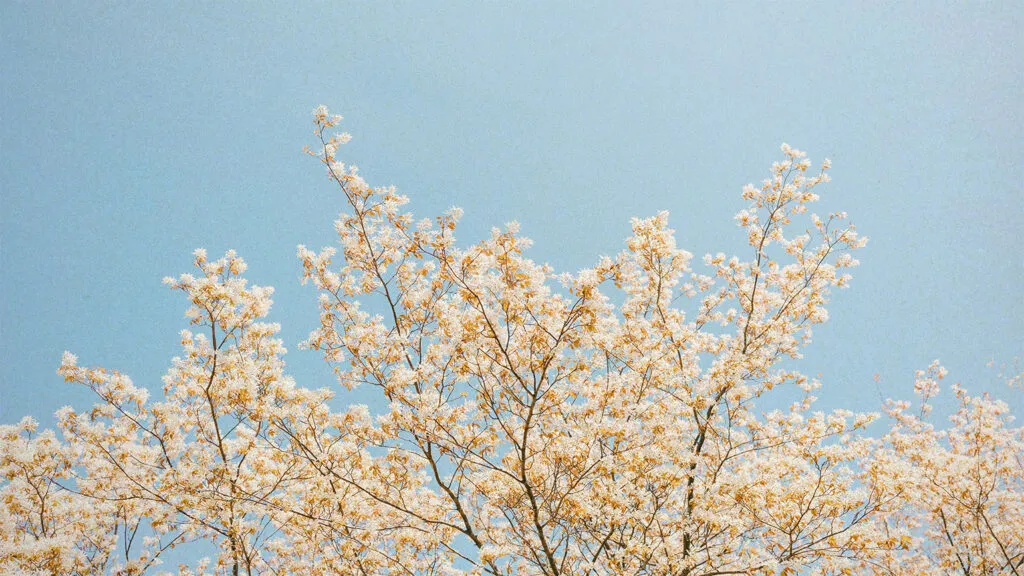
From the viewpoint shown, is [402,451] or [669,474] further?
[402,451]

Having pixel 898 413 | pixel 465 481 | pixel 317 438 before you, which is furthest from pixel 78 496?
pixel 898 413

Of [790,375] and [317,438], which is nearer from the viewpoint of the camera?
[317,438]

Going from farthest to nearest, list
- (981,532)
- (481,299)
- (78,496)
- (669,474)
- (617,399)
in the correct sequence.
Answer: (981,532), (78,496), (617,399), (669,474), (481,299)

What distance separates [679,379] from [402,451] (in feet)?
10.8

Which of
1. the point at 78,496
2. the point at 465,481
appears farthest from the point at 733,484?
the point at 78,496

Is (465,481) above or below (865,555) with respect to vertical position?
above

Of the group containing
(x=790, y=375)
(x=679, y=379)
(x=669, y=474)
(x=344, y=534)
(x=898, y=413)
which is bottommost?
(x=344, y=534)

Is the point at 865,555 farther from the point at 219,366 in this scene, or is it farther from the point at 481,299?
the point at 219,366

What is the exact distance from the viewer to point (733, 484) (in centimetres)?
600

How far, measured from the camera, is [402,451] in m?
6.55

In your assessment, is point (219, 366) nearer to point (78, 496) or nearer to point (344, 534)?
point (344, 534)

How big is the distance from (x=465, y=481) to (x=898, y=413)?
387 inches

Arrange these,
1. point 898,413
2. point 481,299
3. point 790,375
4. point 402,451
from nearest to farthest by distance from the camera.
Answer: point 481,299 < point 402,451 < point 790,375 < point 898,413

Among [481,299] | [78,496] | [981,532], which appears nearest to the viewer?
[481,299]
